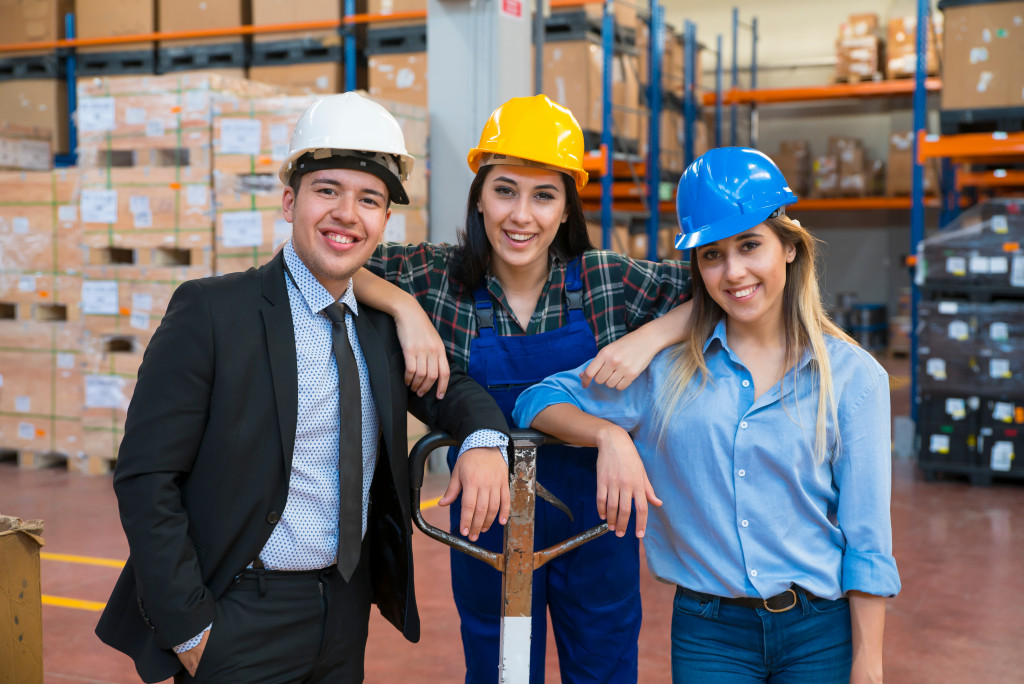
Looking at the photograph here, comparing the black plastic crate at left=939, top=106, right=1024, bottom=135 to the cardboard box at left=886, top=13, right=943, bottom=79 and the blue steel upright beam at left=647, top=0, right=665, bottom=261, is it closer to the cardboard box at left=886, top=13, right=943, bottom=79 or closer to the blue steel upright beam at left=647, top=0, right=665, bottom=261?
the blue steel upright beam at left=647, top=0, right=665, bottom=261

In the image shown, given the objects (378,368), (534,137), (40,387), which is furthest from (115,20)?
(378,368)

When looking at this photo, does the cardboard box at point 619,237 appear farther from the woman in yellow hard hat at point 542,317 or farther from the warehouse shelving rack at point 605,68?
the woman in yellow hard hat at point 542,317

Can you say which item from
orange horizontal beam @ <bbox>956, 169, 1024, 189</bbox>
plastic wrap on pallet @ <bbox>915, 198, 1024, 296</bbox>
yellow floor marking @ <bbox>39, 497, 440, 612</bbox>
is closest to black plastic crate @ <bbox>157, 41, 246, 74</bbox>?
yellow floor marking @ <bbox>39, 497, 440, 612</bbox>

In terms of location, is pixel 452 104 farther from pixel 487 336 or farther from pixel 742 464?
pixel 742 464

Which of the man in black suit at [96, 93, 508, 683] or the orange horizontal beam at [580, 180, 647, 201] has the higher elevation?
the orange horizontal beam at [580, 180, 647, 201]

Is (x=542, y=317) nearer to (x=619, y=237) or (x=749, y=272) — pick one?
(x=749, y=272)

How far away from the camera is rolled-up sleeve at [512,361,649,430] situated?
226 cm

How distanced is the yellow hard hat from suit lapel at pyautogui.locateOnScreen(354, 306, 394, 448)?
0.60m

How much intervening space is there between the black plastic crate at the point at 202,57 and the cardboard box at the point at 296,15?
25 centimetres

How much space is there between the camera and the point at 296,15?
8.98 metres

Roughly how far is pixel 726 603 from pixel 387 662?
2367 mm

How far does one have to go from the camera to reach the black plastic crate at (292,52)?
8.90 metres

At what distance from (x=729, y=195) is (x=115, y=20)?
9402mm

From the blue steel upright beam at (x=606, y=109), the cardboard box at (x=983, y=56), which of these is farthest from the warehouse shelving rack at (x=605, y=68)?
the cardboard box at (x=983, y=56)
